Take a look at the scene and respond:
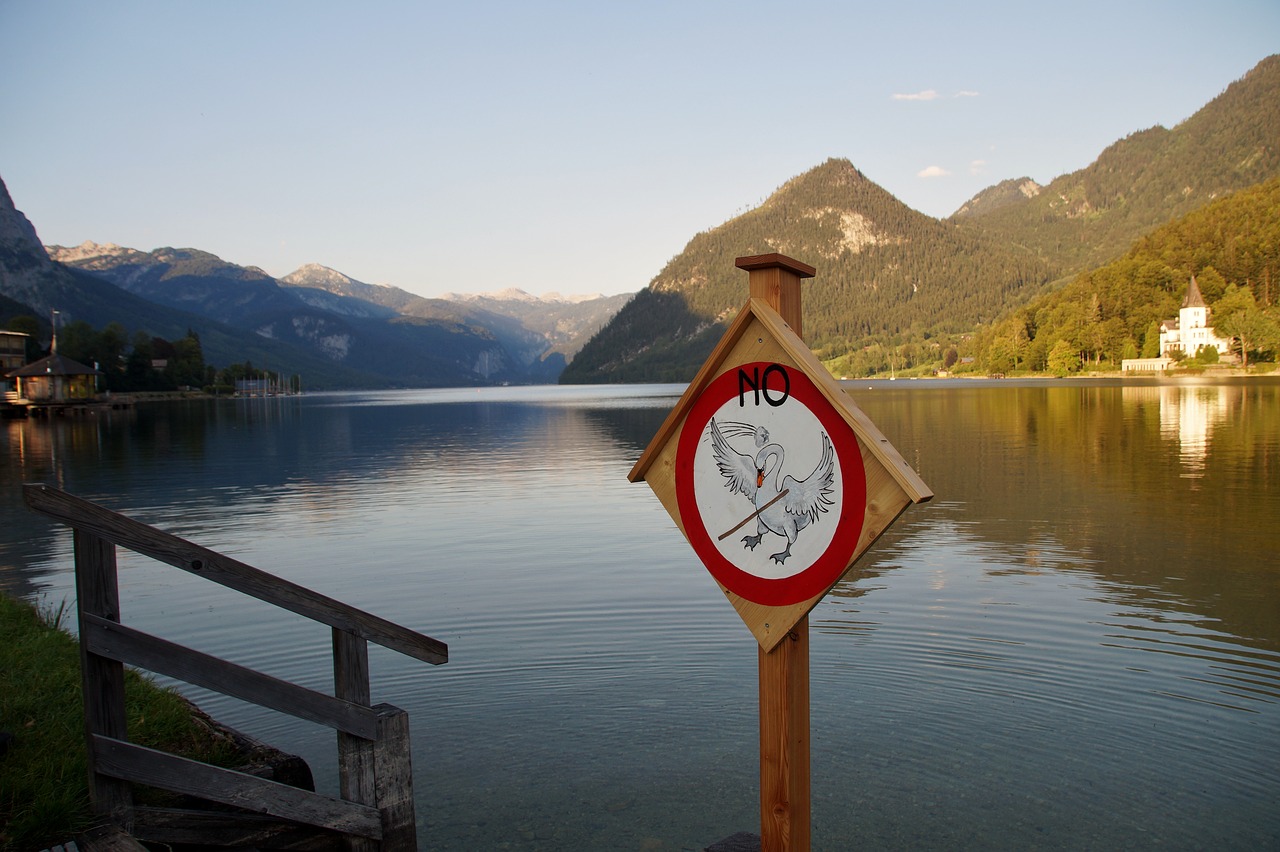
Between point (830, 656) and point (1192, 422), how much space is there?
38940mm

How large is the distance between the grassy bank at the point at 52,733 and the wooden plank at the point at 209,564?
1.35 meters

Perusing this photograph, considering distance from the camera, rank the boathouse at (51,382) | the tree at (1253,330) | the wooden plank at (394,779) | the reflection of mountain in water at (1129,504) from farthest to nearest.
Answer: the tree at (1253,330) < the boathouse at (51,382) < the reflection of mountain in water at (1129,504) < the wooden plank at (394,779)

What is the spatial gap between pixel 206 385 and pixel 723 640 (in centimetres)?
15876

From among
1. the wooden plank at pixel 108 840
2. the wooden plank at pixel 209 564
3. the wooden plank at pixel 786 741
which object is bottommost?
the wooden plank at pixel 108 840

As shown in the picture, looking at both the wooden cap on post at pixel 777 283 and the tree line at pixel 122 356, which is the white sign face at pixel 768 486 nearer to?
the wooden cap on post at pixel 777 283

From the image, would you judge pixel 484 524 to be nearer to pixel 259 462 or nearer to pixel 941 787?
pixel 941 787

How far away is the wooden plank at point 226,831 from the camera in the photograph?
4.64 m

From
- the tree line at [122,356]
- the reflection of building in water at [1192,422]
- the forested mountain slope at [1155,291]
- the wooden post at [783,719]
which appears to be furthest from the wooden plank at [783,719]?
the forested mountain slope at [1155,291]

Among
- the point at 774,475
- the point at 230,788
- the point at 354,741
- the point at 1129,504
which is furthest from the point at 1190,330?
the point at 230,788

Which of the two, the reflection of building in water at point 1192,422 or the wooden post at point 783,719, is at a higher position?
the wooden post at point 783,719

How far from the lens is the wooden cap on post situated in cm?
394

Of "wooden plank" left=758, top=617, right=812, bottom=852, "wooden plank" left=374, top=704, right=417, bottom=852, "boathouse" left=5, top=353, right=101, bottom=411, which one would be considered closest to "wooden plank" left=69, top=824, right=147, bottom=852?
"wooden plank" left=374, top=704, right=417, bottom=852

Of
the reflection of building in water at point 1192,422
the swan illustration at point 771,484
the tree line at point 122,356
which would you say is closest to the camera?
the swan illustration at point 771,484

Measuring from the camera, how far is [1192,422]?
41.4 metres
